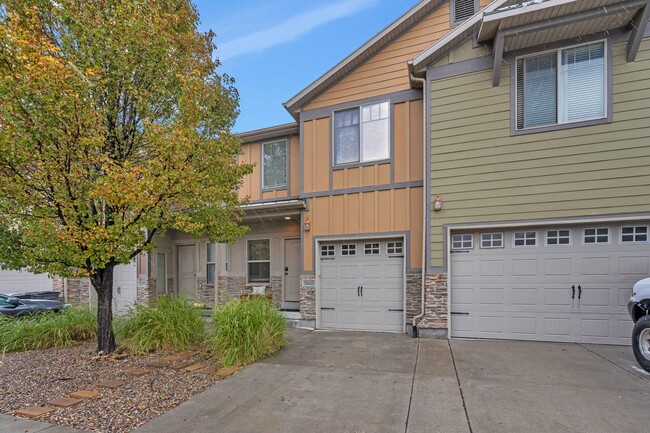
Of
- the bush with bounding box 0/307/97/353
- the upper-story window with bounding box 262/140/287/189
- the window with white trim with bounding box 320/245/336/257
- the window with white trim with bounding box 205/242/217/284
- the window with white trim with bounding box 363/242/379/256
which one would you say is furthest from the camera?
the window with white trim with bounding box 205/242/217/284

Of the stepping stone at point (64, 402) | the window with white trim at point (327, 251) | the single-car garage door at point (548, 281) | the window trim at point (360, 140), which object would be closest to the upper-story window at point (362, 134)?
the window trim at point (360, 140)

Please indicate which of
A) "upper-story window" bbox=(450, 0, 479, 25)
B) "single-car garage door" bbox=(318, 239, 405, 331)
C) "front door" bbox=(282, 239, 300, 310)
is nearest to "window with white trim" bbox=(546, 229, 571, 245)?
"single-car garage door" bbox=(318, 239, 405, 331)

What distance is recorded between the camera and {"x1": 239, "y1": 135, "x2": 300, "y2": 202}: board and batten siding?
9.84 metres

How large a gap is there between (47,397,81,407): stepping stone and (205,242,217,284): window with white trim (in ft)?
21.7

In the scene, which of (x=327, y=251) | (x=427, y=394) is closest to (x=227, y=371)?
(x=427, y=394)

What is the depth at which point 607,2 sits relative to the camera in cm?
581

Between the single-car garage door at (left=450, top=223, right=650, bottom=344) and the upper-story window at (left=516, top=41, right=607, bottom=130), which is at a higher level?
the upper-story window at (left=516, top=41, right=607, bottom=130)

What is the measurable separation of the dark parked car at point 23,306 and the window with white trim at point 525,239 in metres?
10.7

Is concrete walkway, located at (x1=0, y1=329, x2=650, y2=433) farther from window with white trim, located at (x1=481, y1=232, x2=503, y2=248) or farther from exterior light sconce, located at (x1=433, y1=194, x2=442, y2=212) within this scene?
exterior light sconce, located at (x1=433, y1=194, x2=442, y2=212)

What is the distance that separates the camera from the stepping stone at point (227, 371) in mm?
5008

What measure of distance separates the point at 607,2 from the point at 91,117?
327 inches

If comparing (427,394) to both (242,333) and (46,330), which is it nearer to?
(242,333)

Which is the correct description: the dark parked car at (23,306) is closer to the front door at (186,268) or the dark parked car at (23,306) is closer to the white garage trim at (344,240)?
the front door at (186,268)

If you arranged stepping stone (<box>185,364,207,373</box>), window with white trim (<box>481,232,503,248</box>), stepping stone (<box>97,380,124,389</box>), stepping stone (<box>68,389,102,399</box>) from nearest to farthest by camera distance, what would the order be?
stepping stone (<box>68,389,102,399</box>), stepping stone (<box>97,380,124,389</box>), stepping stone (<box>185,364,207,373</box>), window with white trim (<box>481,232,503,248</box>)
